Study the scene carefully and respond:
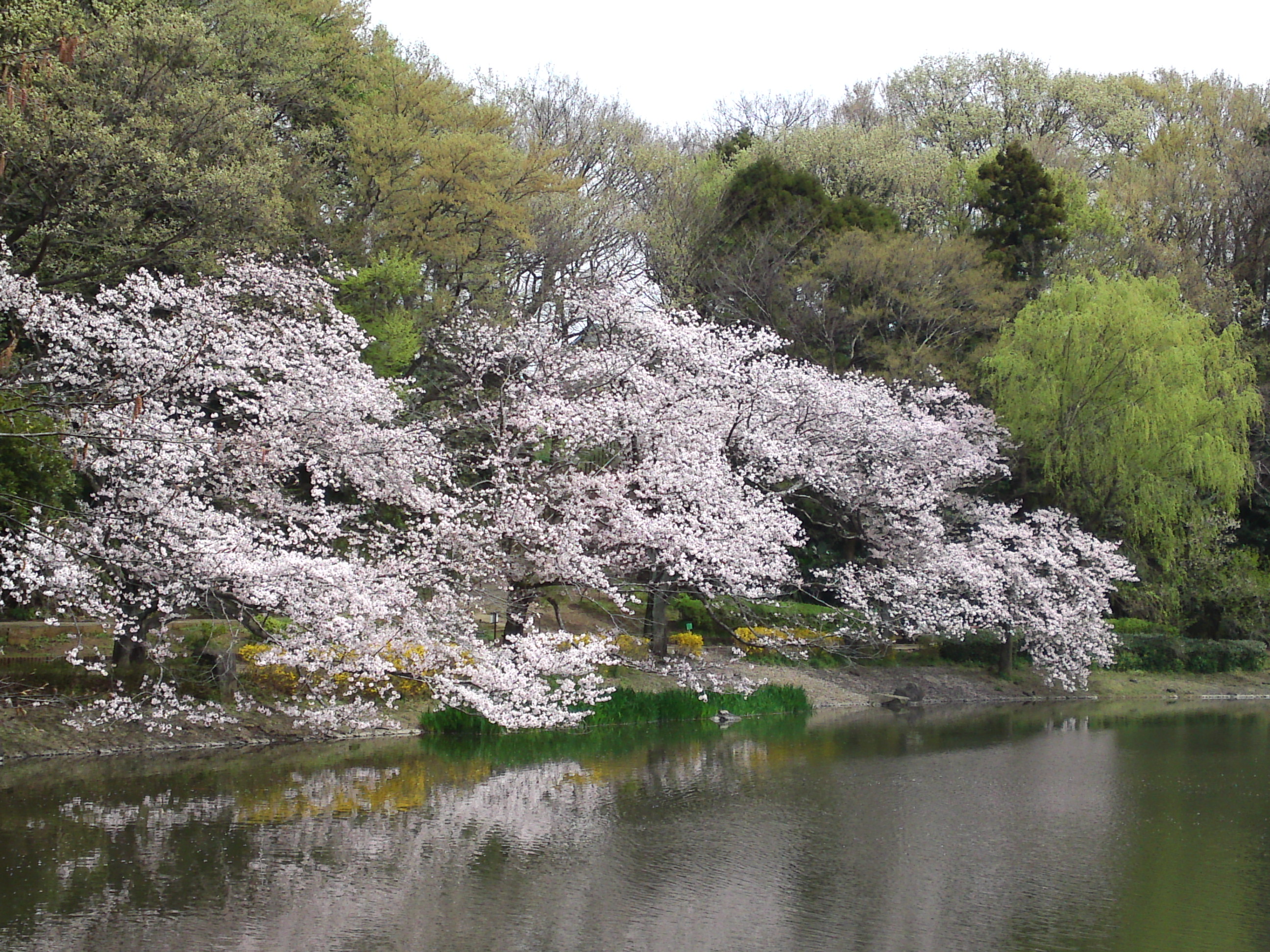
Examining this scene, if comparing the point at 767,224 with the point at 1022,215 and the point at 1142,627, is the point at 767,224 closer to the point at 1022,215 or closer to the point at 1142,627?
the point at 1022,215

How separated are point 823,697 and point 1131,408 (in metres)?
11.2

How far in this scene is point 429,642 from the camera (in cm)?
1761

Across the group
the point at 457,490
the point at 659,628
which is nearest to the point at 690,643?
the point at 659,628

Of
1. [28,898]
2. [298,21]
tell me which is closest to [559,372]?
[298,21]

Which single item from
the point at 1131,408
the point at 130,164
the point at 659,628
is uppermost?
the point at 130,164

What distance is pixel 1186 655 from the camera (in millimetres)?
32531

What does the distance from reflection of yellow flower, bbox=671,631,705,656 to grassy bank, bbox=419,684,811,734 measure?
1.67 meters

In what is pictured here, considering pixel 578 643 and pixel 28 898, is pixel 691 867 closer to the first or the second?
pixel 28 898

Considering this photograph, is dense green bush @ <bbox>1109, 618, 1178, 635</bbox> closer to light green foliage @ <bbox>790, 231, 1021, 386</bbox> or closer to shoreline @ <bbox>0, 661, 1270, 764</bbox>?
shoreline @ <bbox>0, 661, 1270, 764</bbox>

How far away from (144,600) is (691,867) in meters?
9.27

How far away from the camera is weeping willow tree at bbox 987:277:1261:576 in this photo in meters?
29.6

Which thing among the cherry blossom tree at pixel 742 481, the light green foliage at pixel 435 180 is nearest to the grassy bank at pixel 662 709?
the cherry blossom tree at pixel 742 481

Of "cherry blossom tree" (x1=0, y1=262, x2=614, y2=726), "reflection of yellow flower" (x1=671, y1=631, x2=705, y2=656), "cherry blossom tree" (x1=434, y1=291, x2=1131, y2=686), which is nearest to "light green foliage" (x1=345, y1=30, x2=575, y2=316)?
"cherry blossom tree" (x1=434, y1=291, x2=1131, y2=686)

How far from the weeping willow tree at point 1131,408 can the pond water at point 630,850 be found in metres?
11.7
